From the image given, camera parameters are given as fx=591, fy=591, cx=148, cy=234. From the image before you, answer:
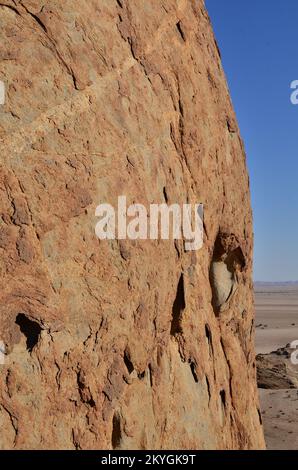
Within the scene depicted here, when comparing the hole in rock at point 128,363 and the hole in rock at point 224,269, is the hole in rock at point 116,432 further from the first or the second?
the hole in rock at point 224,269

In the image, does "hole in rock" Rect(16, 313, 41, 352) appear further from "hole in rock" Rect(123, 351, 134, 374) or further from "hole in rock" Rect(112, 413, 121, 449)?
"hole in rock" Rect(112, 413, 121, 449)

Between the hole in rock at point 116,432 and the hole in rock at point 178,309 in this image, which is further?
the hole in rock at point 178,309

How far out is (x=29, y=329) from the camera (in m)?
3.98

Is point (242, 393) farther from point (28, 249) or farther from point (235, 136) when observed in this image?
point (28, 249)

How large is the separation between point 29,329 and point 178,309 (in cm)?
181

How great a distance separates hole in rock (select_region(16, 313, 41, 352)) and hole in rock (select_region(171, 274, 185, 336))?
5.60 ft

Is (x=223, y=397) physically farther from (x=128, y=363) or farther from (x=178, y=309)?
(x=128, y=363)

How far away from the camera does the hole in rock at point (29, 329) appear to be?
394 cm

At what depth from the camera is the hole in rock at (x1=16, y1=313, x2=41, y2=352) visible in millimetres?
3939

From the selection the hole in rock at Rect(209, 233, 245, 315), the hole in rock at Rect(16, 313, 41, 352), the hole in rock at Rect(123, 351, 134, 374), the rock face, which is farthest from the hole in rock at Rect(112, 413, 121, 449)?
the hole in rock at Rect(209, 233, 245, 315)

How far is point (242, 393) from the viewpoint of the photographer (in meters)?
6.63

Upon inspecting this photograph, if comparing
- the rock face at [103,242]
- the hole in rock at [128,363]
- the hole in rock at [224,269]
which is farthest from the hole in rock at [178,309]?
the hole in rock at [224,269]

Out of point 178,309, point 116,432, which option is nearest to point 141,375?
point 116,432
